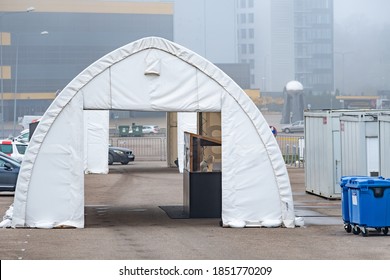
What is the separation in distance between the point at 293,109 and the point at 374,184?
56.7 metres

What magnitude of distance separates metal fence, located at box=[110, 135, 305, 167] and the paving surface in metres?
23.3

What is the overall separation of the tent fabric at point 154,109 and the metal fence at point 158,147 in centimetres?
2716

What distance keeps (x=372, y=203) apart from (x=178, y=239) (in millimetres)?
3242

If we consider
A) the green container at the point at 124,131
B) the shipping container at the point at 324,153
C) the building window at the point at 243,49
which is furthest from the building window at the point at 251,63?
the shipping container at the point at 324,153

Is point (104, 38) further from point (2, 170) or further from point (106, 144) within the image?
point (2, 170)

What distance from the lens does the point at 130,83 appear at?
17.2 metres

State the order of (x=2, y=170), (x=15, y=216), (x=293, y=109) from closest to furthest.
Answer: (x=15, y=216), (x=2, y=170), (x=293, y=109)

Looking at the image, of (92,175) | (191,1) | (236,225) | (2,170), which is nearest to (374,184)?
(236,225)

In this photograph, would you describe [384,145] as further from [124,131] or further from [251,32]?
[251,32]

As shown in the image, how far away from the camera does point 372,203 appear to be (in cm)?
1538

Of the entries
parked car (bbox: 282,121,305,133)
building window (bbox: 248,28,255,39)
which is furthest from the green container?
building window (bbox: 248,28,255,39)

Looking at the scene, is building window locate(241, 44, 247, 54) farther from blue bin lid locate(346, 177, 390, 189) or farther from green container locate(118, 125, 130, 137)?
blue bin lid locate(346, 177, 390, 189)

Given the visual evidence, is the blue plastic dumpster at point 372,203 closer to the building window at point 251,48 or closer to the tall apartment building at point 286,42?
the tall apartment building at point 286,42

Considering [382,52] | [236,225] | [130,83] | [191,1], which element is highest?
[191,1]
